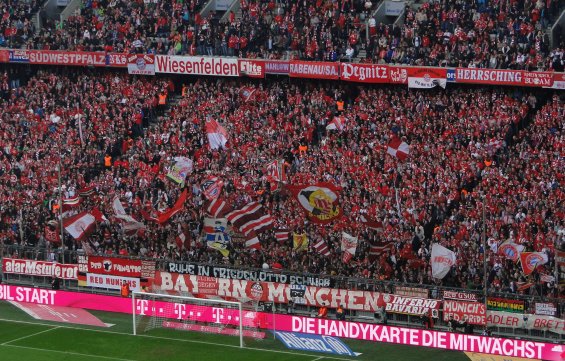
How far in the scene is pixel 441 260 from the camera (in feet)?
166

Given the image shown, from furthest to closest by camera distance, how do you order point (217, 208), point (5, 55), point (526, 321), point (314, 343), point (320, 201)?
point (5, 55)
point (217, 208)
point (320, 201)
point (526, 321)
point (314, 343)

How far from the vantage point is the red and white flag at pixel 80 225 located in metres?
57.7

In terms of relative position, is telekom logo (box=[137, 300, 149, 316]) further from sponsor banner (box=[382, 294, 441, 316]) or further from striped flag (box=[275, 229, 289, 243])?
sponsor banner (box=[382, 294, 441, 316])

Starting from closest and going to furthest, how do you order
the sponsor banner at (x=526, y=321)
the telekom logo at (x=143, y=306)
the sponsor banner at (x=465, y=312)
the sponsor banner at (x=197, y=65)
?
1. the sponsor banner at (x=526, y=321)
2. the sponsor banner at (x=465, y=312)
3. the telekom logo at (x=143, y=306)
4. the sponsor banner at (x=197, y=65)

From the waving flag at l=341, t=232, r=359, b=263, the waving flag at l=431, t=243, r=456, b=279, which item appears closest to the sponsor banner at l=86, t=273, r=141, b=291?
the waving flag at l=341, t=232, r=359, b=263

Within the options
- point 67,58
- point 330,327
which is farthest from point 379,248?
point 67,58

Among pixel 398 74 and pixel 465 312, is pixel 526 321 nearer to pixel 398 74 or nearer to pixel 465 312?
pixel 465 312

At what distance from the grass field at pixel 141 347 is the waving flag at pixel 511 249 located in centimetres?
521

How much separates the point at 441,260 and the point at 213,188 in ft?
37.8

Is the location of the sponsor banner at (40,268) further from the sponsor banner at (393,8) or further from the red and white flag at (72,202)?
the sponsor banner at (393,8)

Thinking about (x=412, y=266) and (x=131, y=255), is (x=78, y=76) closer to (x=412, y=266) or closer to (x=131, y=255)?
(x=131, y=255)

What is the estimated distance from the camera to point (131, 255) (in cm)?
5788

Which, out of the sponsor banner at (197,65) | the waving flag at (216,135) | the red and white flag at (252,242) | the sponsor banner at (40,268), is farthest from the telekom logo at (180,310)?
the sponsor banner at (197,65)

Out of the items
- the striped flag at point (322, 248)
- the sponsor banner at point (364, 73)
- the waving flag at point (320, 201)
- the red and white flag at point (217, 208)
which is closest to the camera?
the striped flag at point (322, 248)
